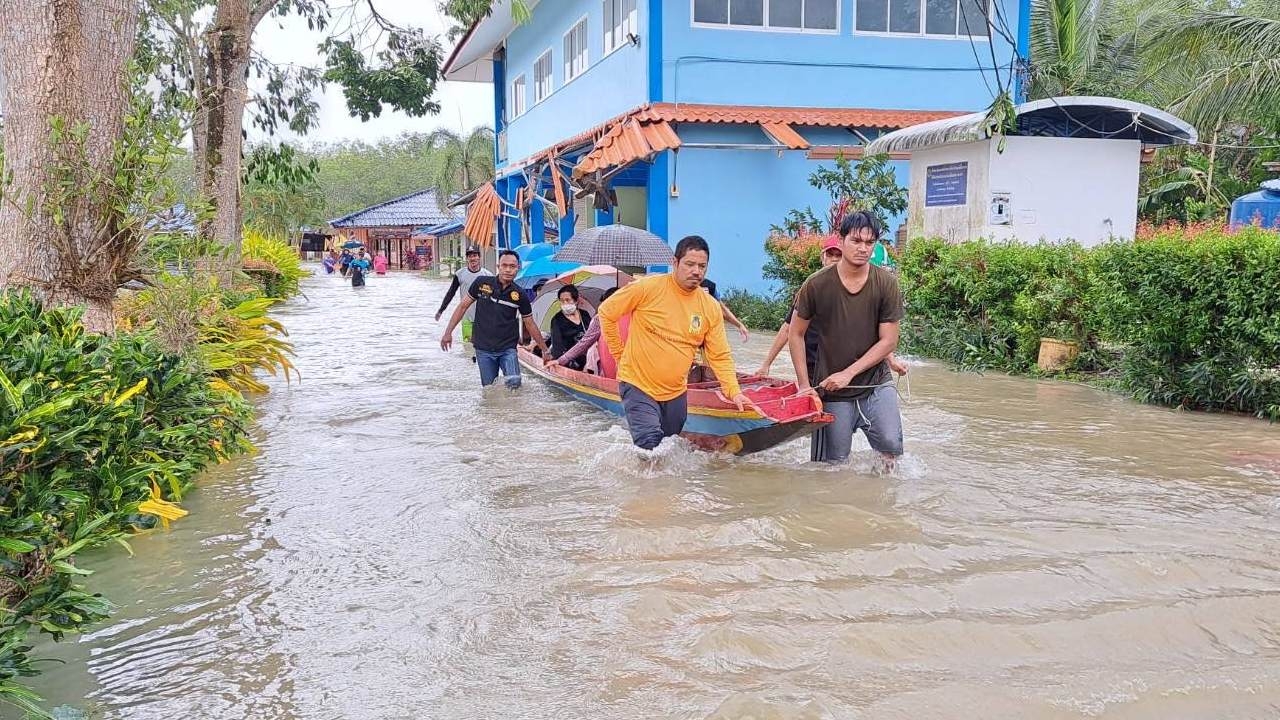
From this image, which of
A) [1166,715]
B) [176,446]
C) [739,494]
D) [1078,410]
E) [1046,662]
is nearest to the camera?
[1166,715]

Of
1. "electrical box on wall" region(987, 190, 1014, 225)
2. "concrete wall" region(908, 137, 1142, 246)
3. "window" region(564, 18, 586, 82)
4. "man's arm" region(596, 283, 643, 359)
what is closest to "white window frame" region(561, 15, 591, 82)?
"window" region(564, 18, 586, 82)

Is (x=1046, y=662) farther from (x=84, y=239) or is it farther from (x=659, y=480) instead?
(x=84, y=239)

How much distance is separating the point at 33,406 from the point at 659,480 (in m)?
4.54

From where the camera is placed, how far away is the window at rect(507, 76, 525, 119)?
29781mm

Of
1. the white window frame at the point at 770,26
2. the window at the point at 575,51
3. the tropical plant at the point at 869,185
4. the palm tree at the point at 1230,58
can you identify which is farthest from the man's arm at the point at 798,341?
the window at the point at 575,51

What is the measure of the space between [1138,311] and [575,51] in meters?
16.7

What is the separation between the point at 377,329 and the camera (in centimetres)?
2105

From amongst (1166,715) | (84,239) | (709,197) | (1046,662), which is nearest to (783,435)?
(1046,662)

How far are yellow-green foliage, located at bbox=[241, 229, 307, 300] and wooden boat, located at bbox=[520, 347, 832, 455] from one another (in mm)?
18427

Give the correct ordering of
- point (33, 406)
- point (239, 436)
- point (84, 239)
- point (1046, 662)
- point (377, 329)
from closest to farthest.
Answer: point (33, 406)
point (1046, 662)
point (84, 239)
point (239, 436)
point (377, 329)

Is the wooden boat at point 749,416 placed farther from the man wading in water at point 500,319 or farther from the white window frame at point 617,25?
the white window frame at point 617,25

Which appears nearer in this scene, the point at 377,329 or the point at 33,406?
the point at 33,406

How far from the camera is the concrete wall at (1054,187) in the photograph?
13.4 meters

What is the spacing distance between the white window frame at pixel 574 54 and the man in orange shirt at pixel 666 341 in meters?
16.6
